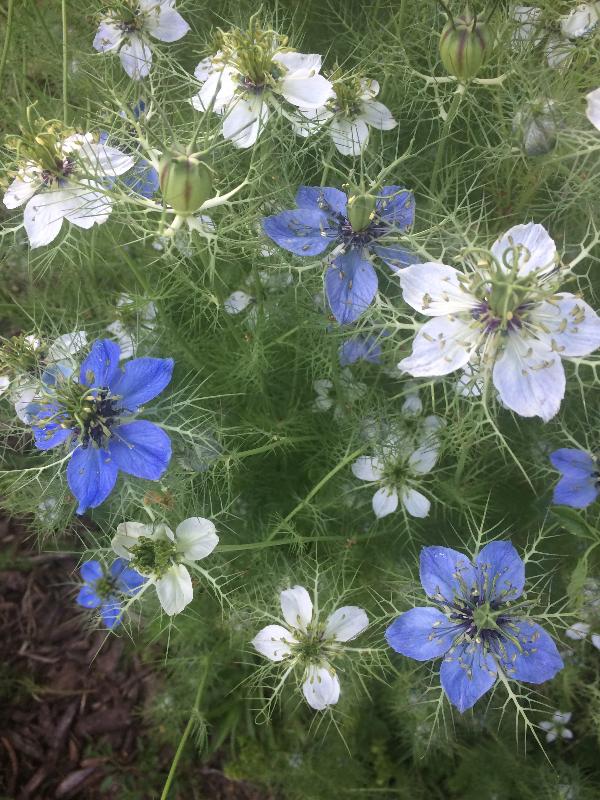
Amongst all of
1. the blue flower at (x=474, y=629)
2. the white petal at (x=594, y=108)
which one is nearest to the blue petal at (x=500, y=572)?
the blue flower at (x=474, y=629)

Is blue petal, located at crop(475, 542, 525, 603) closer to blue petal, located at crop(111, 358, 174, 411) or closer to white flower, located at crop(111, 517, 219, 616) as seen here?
white flower, located at crop(111, 517, 219, 616)

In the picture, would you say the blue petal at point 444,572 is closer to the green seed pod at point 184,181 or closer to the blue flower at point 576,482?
the blue flower at point 576,482

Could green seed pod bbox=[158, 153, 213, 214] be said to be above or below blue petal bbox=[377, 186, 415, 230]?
above

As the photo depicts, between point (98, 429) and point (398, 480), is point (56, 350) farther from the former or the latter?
point (398, 480)

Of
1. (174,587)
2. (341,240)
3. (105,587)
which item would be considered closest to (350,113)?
(341,240)

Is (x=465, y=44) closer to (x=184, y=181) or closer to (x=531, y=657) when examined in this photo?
(x=184, y=181)

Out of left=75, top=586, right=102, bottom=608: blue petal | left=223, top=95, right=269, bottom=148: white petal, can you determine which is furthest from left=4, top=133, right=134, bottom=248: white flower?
left=75, top=586, right=102, bottom=608: blue petal
